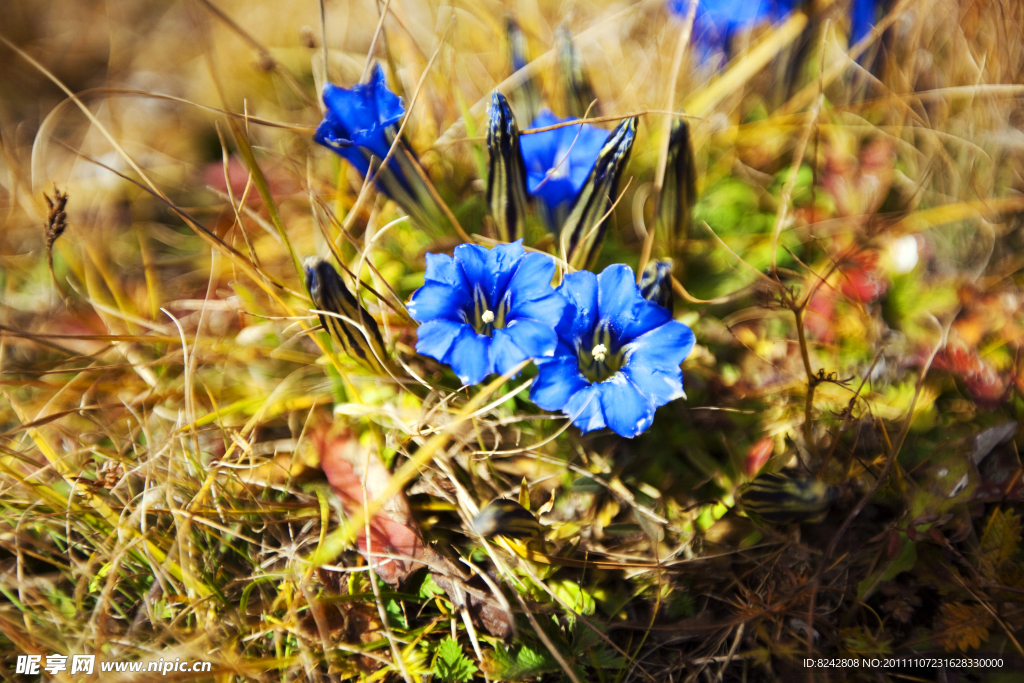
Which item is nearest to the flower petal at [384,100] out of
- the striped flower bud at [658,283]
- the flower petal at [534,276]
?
the flower petal at [534,276]

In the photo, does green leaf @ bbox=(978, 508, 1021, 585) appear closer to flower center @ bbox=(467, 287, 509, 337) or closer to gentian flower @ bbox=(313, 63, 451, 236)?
flower center @ bbox=(467, 287, 509, 337)

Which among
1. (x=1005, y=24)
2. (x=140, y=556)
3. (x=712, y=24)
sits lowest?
(x=140, y=556)

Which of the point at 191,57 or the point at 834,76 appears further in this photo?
the point at 191,57

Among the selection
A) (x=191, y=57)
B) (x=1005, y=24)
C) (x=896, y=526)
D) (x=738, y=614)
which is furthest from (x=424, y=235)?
(x=1005, y=24)

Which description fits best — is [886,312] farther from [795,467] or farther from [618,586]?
[618,586]

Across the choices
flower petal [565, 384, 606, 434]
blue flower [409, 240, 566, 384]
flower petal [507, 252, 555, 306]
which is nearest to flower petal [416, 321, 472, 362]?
blue flower [409, 240, 566, 384]

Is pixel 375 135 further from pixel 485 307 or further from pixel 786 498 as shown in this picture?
pixel 786 498
